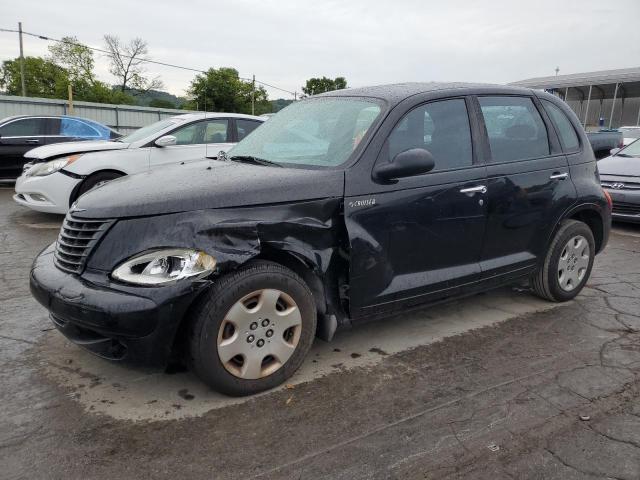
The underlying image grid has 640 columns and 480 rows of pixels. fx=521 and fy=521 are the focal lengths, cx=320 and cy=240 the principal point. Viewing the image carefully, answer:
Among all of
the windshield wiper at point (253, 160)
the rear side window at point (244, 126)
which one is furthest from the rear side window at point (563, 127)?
the rear side window at point (244, 126)

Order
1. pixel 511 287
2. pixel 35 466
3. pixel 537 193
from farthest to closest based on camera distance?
pixel 511 287 → pixel 537 193 → pixel 35 466

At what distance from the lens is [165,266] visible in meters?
2.64

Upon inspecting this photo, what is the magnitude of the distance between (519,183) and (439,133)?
0.80 m

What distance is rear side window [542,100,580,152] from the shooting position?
4363 millimetres

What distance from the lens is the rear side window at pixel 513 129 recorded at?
152 inches

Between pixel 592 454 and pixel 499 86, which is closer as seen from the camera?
pixel 592 454

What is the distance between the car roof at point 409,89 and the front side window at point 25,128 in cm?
901

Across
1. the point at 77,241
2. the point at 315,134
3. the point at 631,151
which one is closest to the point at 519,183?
the point at 315,134

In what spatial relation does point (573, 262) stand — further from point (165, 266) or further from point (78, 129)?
point (78, 129)

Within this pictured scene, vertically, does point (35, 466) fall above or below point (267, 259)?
below

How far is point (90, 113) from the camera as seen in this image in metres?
20.4

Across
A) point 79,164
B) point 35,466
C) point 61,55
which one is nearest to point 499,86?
point 35,466

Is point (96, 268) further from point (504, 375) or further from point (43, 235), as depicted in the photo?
point (43, 235)

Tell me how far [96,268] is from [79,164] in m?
4.99
